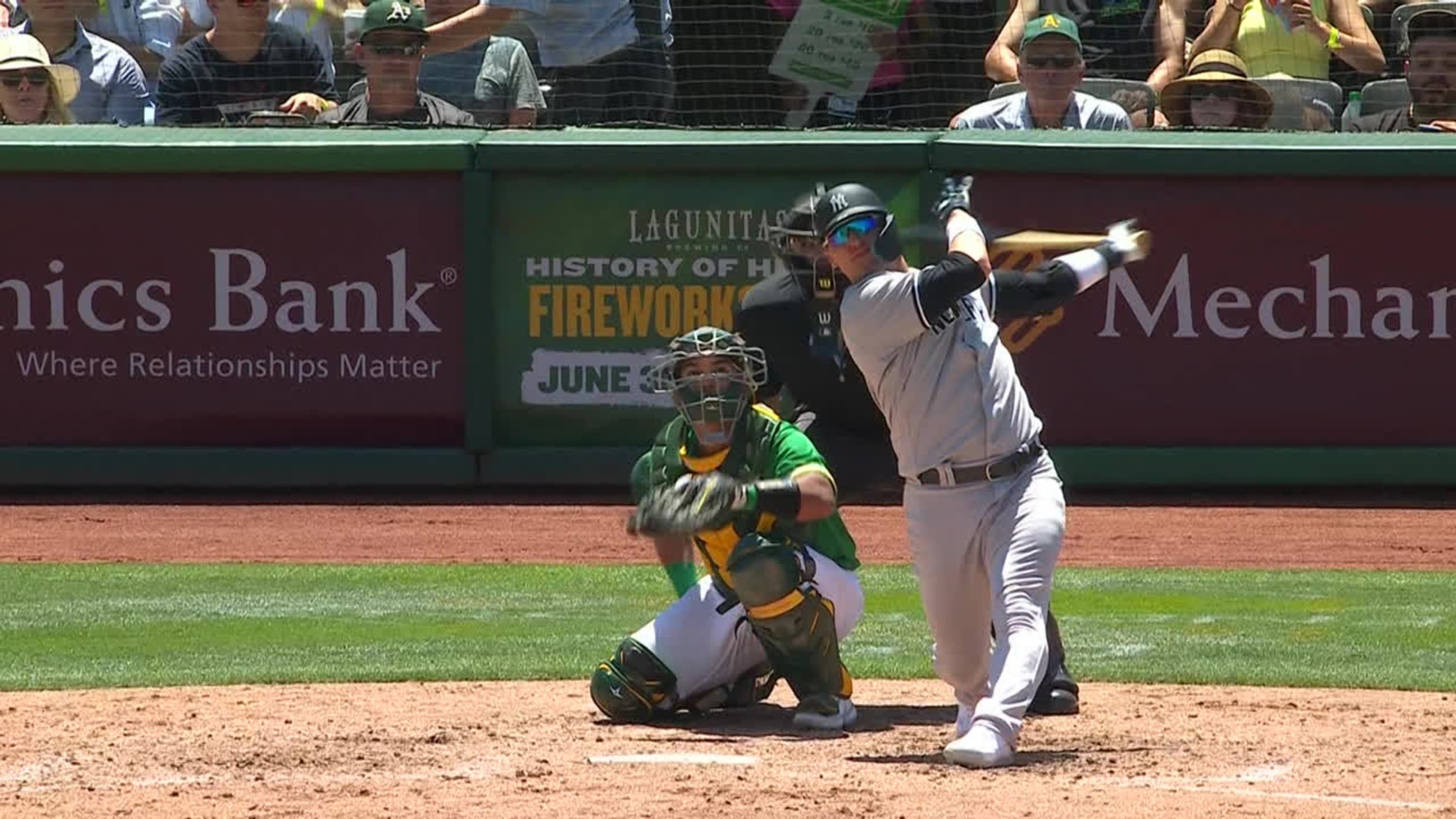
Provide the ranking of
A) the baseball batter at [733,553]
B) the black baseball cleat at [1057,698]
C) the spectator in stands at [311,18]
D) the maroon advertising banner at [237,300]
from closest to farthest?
the baseball batter at [733,553] → the black baseball cleat at [1057,698] → the maroon advertising banner at [237,300] → the spectator in stands at [311,18]

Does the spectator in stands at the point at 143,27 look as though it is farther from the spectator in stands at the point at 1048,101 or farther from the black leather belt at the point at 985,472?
the black leather belt at the point at 985,472

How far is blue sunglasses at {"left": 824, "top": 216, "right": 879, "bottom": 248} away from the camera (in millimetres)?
5605

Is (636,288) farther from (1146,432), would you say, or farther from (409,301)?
(1146,432)

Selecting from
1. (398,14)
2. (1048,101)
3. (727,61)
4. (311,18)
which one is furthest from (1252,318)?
(311,18)

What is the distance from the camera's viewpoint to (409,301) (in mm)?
11719

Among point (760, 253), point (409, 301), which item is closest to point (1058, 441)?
point (760, 253)

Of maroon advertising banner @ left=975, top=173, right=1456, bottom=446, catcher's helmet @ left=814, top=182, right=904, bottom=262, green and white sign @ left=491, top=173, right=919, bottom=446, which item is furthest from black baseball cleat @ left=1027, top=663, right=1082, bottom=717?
green and white sign @ left=491, top=173, right=919, bottom=446

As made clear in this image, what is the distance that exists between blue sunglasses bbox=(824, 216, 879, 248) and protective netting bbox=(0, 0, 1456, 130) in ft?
20.5

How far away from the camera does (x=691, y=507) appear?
5.77 meters

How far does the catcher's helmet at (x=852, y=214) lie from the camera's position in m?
5.61

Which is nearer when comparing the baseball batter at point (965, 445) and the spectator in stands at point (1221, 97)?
the baseball batter at point (965, 445)

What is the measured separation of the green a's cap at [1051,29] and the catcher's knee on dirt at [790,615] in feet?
→ 18.8

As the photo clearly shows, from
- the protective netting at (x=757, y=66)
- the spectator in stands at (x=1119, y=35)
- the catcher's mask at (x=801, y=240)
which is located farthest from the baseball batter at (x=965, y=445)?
the spectator in stands at (x=1119, y=35)

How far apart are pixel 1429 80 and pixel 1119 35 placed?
1.71m
